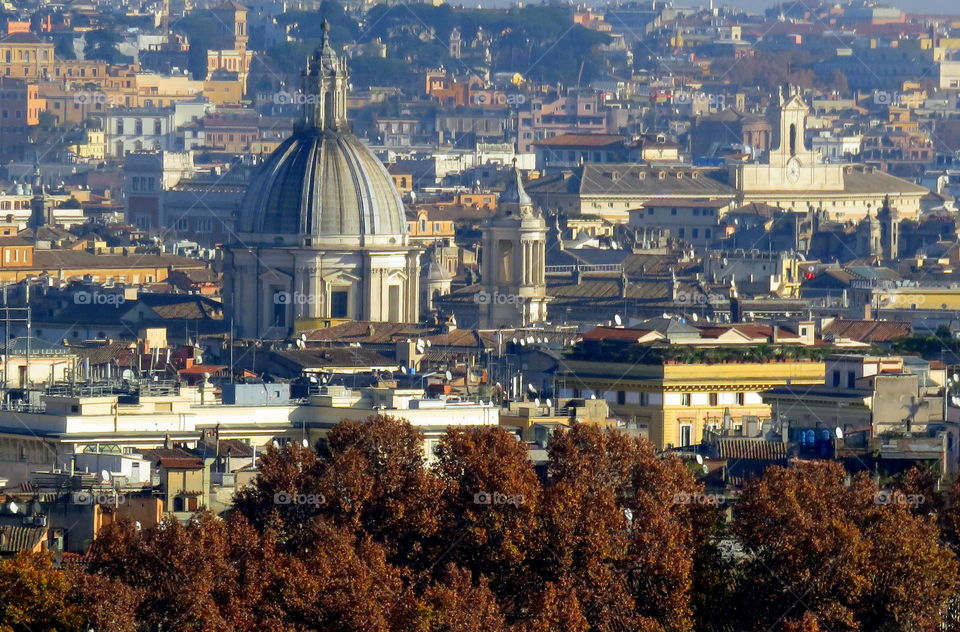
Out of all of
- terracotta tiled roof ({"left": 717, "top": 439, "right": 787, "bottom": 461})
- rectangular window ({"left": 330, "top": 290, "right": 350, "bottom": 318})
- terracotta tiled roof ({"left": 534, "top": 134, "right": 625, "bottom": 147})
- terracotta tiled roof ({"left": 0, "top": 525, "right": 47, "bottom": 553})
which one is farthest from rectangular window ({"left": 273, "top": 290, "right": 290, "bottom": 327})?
terracotta tiled roof ({"left": 534, "top": 134, "right": 625, "bottom": 147})

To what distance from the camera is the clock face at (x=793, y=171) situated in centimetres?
15250

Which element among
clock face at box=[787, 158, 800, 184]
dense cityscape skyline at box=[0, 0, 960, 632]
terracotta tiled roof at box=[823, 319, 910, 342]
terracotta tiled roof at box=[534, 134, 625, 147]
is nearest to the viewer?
dense cityscape skyline at box=[0, 0, 960, 632]

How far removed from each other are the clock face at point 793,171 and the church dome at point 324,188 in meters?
52.8

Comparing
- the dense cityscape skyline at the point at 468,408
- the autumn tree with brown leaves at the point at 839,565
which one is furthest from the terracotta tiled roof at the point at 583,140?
the autumn tree with brown leaves at the point at 839,565

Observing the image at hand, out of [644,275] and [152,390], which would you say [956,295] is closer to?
[644,275]

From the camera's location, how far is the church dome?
99250mm

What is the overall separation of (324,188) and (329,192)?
18cm

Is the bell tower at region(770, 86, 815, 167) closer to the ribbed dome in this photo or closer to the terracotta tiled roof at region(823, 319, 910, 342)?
the ribbed dome

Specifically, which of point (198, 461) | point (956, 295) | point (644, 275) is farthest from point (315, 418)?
point (644, 275)

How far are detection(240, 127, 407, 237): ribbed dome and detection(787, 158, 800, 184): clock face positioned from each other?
52992 mm

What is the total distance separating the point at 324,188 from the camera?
9981cm

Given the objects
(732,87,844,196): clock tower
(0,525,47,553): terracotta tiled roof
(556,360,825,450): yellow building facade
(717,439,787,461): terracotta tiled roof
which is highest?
(0,525,47,553): terracotta tiled roof

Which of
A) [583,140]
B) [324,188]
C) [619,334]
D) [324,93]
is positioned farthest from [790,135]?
[619,334]

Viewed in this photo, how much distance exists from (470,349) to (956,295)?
14.9 meters
